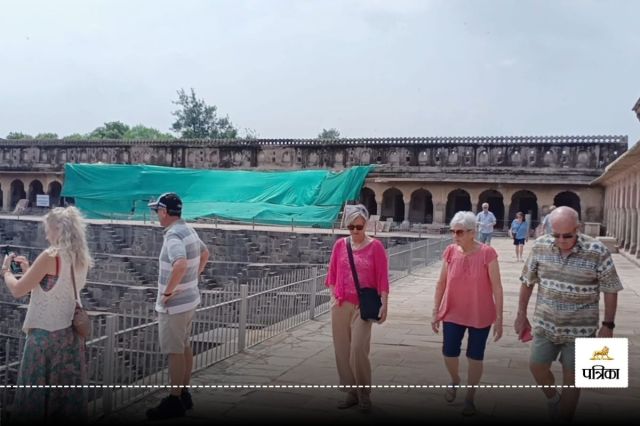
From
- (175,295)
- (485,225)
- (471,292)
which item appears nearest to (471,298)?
(471,292)

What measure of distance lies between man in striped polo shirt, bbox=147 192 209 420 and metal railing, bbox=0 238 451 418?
0.50 m

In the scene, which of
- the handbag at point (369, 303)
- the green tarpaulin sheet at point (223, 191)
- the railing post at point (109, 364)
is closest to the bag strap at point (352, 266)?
the handbag at point (369, 303)

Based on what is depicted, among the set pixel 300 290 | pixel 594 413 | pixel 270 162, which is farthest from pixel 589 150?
pixel 594 413

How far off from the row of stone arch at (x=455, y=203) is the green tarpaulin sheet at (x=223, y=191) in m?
2.46

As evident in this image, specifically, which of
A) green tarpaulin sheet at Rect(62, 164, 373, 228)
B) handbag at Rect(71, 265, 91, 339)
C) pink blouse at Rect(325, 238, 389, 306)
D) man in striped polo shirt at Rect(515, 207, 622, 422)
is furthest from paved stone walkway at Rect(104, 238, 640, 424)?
green tarpaulin sheet at Rect(62, 164, 373, 228)

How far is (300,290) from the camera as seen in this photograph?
372 inches

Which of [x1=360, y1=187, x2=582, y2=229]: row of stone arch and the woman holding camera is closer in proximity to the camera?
the woman holding camera

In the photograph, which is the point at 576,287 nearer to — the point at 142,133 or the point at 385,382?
the point at 385,382

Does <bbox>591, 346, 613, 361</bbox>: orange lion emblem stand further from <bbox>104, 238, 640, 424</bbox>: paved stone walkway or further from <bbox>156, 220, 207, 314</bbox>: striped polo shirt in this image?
<bbox>156, 220, 207, 314</bbox>: striped polo shirt

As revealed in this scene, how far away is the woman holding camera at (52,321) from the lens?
3.97 meters

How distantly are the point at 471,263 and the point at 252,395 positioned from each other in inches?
76.8

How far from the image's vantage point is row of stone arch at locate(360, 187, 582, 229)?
3119cm

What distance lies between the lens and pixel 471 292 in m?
4.89

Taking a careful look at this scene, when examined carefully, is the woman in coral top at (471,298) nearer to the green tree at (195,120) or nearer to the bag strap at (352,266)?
the bag strap at (352,266)
